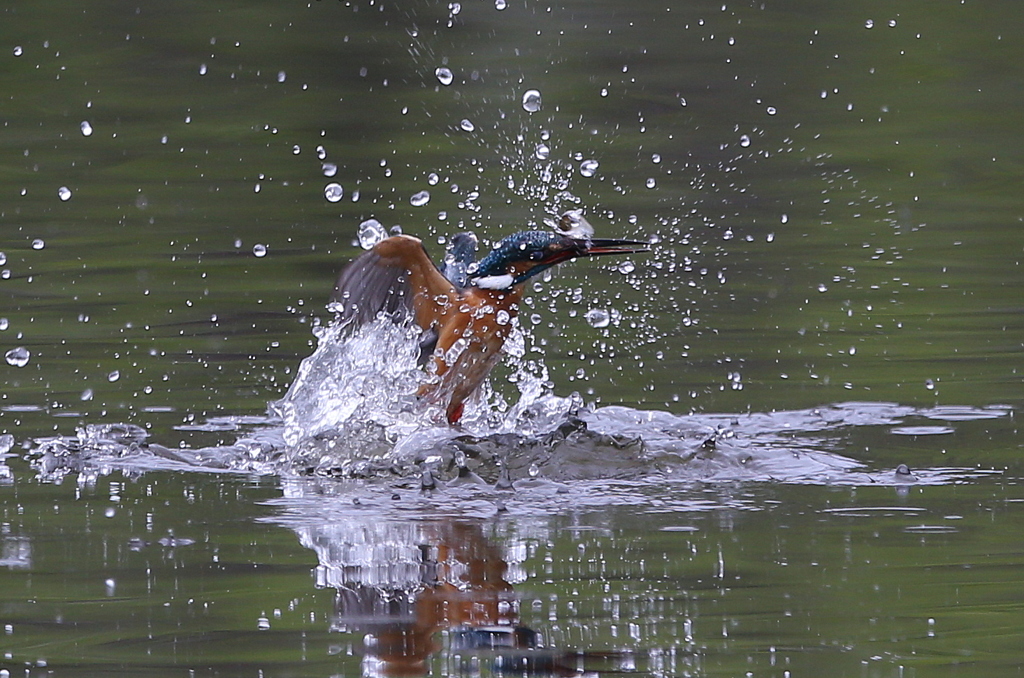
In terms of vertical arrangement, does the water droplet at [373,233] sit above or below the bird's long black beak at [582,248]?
above

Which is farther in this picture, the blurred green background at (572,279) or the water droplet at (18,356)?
the water droplet at (18,356)

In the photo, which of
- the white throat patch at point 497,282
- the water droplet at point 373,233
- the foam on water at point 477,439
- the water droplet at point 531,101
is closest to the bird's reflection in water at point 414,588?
the foam on water at point 477,439

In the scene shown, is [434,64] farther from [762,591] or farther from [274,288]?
[762,591]

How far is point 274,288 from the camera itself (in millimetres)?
8711

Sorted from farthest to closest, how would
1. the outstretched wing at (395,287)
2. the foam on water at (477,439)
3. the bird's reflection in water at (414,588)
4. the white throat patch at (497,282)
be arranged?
the white throat patch at (497,282)
the outstretched wing at (395,287)
the foam on water at (477,439)
the bird's reflection in water at (414,588)

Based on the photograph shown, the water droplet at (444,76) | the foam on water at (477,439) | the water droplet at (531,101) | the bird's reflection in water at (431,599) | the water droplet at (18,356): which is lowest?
the bird's reflection in water at (431,599)

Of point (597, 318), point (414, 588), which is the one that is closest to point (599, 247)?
point (597, 318)

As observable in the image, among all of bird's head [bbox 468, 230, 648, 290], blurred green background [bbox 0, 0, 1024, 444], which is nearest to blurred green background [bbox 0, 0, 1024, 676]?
blurred green background [bbox 0, 0, 1024, 444]

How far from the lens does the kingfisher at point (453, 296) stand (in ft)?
20.6

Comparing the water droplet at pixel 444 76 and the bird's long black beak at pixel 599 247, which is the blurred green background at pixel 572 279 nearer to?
A: the water droplet at pixel 444 76

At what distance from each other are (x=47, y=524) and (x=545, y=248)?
2.00 metres

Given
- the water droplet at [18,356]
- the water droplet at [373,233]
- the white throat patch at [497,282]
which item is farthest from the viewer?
the water droplet at [18,356]

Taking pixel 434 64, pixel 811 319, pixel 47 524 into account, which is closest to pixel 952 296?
pixel 811 319

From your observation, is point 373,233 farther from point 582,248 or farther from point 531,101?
point 531,101
